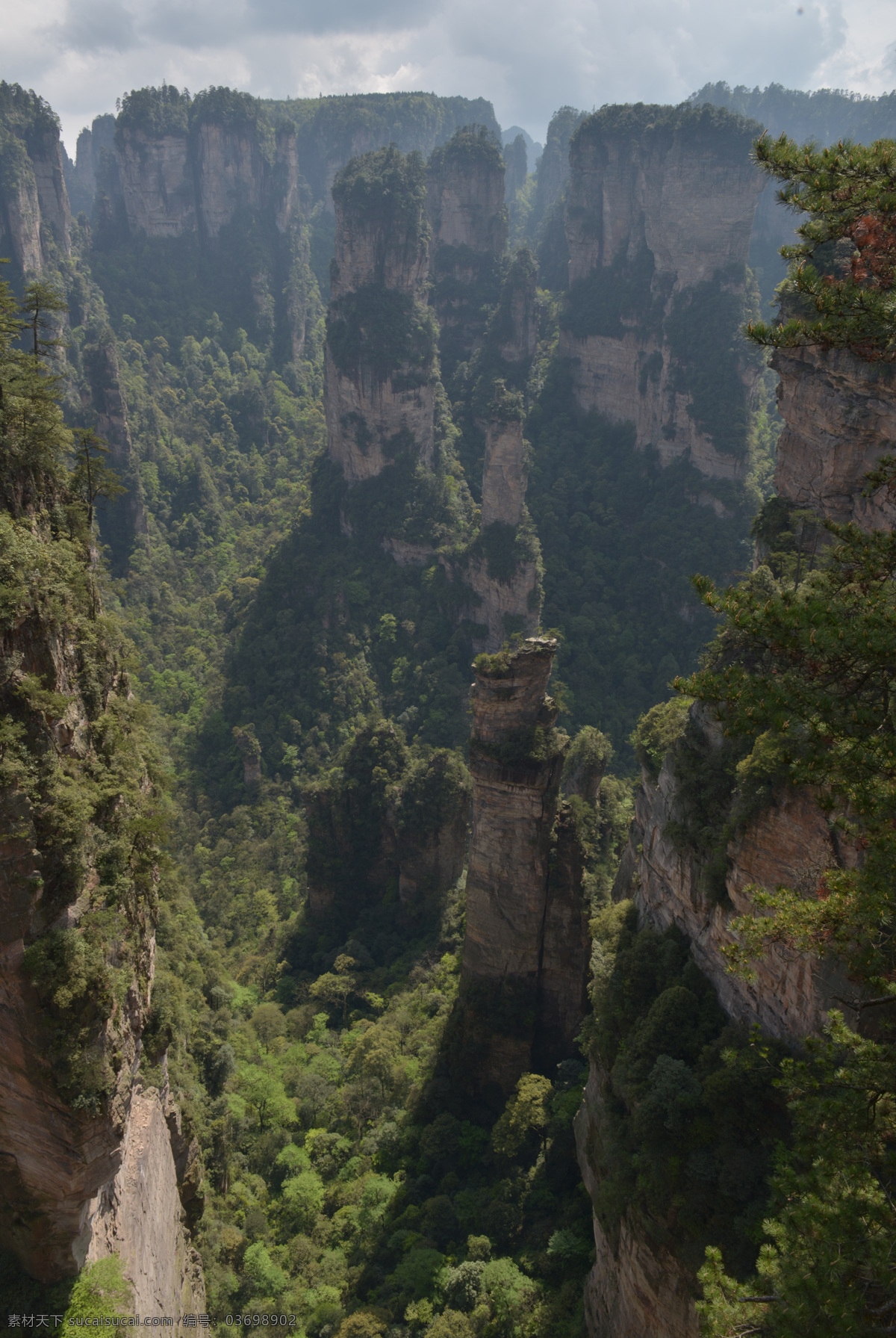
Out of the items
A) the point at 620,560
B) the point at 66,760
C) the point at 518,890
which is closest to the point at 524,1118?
the point at 518,890

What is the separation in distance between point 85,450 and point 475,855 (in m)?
18.5

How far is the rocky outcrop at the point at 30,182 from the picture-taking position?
267 feet

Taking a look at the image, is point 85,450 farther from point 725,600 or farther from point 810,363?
point 810,363

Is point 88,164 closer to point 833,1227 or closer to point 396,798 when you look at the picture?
point 396,798

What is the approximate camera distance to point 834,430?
2464cm

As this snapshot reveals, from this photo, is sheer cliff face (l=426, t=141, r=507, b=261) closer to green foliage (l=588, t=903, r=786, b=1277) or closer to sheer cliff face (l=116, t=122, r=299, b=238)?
sheer cliff face (l=116, t=122, r=299, b=238)

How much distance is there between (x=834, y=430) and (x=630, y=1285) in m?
22.2

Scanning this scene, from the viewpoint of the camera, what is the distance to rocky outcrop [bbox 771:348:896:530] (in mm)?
22484

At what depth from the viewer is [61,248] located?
91625 mm

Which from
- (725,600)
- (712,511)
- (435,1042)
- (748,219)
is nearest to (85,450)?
(725,600)

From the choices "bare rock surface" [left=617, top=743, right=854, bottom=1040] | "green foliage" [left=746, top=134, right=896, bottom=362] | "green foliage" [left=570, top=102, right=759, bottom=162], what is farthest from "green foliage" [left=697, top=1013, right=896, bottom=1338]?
"green foliage" [left=570, top=102, right=759, bottom=162]

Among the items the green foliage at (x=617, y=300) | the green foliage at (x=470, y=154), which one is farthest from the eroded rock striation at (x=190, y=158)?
the green foliage at (x=617, y=300)

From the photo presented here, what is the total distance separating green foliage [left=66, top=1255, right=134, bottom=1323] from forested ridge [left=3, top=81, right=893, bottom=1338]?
122 centimetres

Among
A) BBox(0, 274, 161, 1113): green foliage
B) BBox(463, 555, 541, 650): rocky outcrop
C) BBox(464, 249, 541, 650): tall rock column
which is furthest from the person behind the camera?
BBox(463, 555, 541, 650): rocky outcrop
